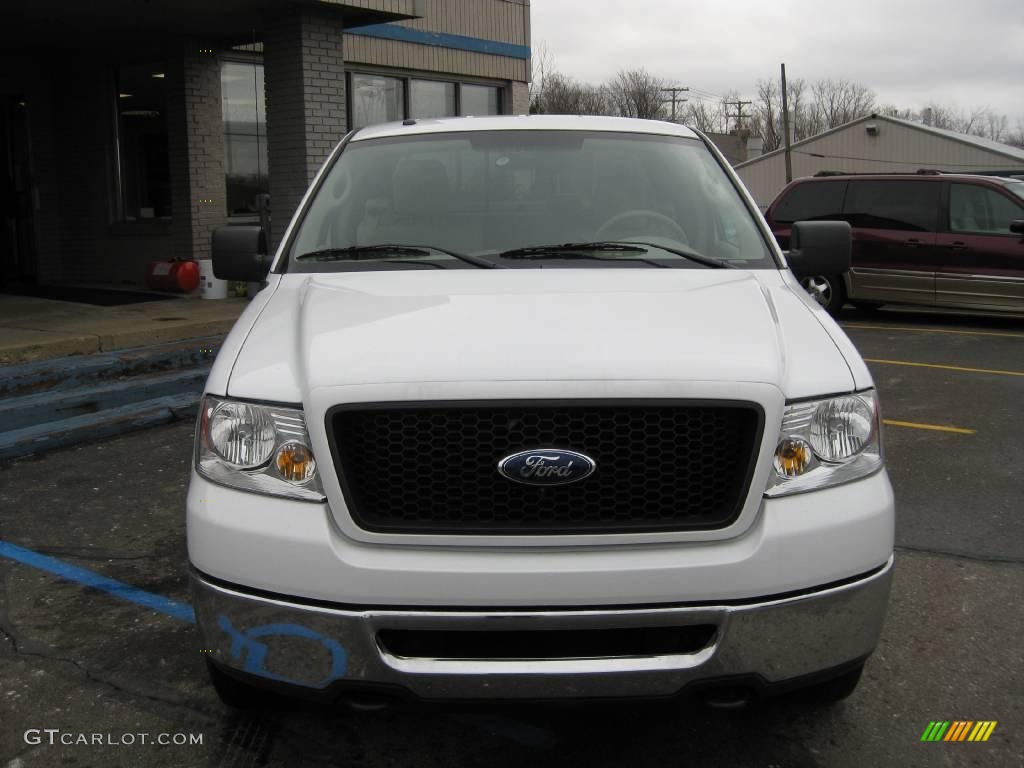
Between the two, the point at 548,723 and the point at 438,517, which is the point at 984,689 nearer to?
the point at 548,723

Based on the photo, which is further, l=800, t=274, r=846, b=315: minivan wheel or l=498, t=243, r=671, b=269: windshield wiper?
l=800, t=274, r=846, b=315: minivan wheel

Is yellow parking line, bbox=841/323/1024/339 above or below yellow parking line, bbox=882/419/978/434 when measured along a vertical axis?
above

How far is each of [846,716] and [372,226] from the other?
7.90ft

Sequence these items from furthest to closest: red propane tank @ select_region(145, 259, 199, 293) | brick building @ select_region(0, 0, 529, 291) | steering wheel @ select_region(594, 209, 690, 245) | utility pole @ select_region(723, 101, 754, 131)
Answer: utility pole @ select_region(723, 101, 754, 131) → red propane tank @ select_region(145, 259, 199, 293) → brick building @ select_region(0, 0, 529, 291) → steering wheel @ select_region(594, 209, 690, 245)

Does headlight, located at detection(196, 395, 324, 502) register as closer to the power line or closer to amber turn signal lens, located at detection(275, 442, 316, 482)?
amber turn signal lens, located at detection(275, 442, 316, 482)

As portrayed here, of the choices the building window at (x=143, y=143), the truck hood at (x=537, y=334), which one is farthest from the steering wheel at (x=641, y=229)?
the building window at (x=143, y=143)

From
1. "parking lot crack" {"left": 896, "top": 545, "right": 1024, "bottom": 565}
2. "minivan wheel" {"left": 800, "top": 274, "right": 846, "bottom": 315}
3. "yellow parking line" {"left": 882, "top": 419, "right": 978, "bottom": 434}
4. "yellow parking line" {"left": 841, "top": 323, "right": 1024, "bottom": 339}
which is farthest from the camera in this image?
"minivan wheel" {"left": 800, "top": 274, "right": 846, "bottom": 315}

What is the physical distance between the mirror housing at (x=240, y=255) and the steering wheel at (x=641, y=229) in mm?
1414

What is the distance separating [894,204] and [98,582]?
1128cm

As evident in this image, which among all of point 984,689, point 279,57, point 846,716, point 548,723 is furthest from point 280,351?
point 279,57

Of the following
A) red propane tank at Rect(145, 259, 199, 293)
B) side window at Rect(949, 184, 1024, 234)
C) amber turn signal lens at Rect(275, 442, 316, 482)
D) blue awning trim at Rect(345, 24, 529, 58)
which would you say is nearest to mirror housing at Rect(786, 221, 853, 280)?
amber turn signal lens at Rect(275, 442, 316, 482)

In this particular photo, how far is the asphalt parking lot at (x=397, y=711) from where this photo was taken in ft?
9.87

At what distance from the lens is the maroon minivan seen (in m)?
12.2

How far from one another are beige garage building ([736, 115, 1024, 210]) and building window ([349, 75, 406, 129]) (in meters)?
32.7
